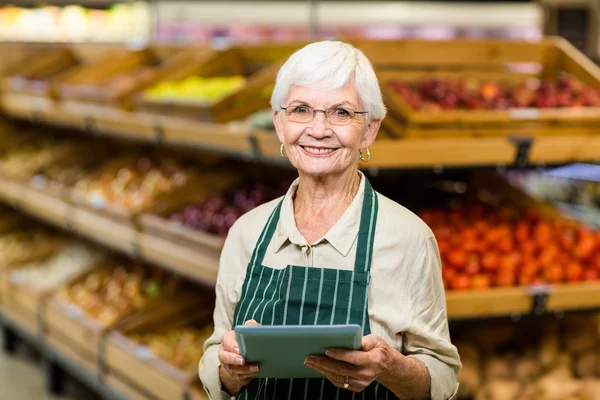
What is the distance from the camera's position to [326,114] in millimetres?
1903

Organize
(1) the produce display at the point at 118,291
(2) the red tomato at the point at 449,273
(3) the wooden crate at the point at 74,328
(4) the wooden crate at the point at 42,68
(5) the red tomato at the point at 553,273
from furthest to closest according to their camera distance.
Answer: (4) the wooden crate at the point at 42,68
(1) the produce display at the point at 118,291
(3) the wooden crate at the point at 74,328
(5) the red tomato at the point at 553,273
(2) the red tomato at the point at 449,273

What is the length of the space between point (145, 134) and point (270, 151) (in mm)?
1427

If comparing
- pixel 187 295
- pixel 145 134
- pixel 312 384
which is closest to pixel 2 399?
pixel 187 295

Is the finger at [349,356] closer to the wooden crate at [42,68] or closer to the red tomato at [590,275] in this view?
the red tomato at [590,275]

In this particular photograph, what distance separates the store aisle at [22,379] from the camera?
17.3 ft

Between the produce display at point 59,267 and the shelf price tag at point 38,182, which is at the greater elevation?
the shelf price tag at point 38,182

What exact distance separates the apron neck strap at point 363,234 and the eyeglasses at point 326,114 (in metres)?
0.21

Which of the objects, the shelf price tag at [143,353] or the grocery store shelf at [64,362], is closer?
the shelf price tag at [143,353]

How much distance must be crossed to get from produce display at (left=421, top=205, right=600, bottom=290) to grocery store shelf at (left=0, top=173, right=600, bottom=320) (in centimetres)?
10

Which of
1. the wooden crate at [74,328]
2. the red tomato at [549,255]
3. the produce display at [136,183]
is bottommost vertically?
the wooden crate at [74,328]

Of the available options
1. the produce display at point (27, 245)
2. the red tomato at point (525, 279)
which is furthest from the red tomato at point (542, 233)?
the produce display at point (27, 245)

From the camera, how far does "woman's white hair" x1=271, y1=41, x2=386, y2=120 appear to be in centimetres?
188

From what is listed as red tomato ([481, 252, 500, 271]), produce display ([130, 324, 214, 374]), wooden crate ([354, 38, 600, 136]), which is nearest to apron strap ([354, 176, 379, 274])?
wooden crate ([354, 38, 600, 136])

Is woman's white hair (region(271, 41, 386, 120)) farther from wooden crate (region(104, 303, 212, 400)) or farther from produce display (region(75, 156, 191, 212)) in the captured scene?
produce display (region(75, 156, 191, 212))
